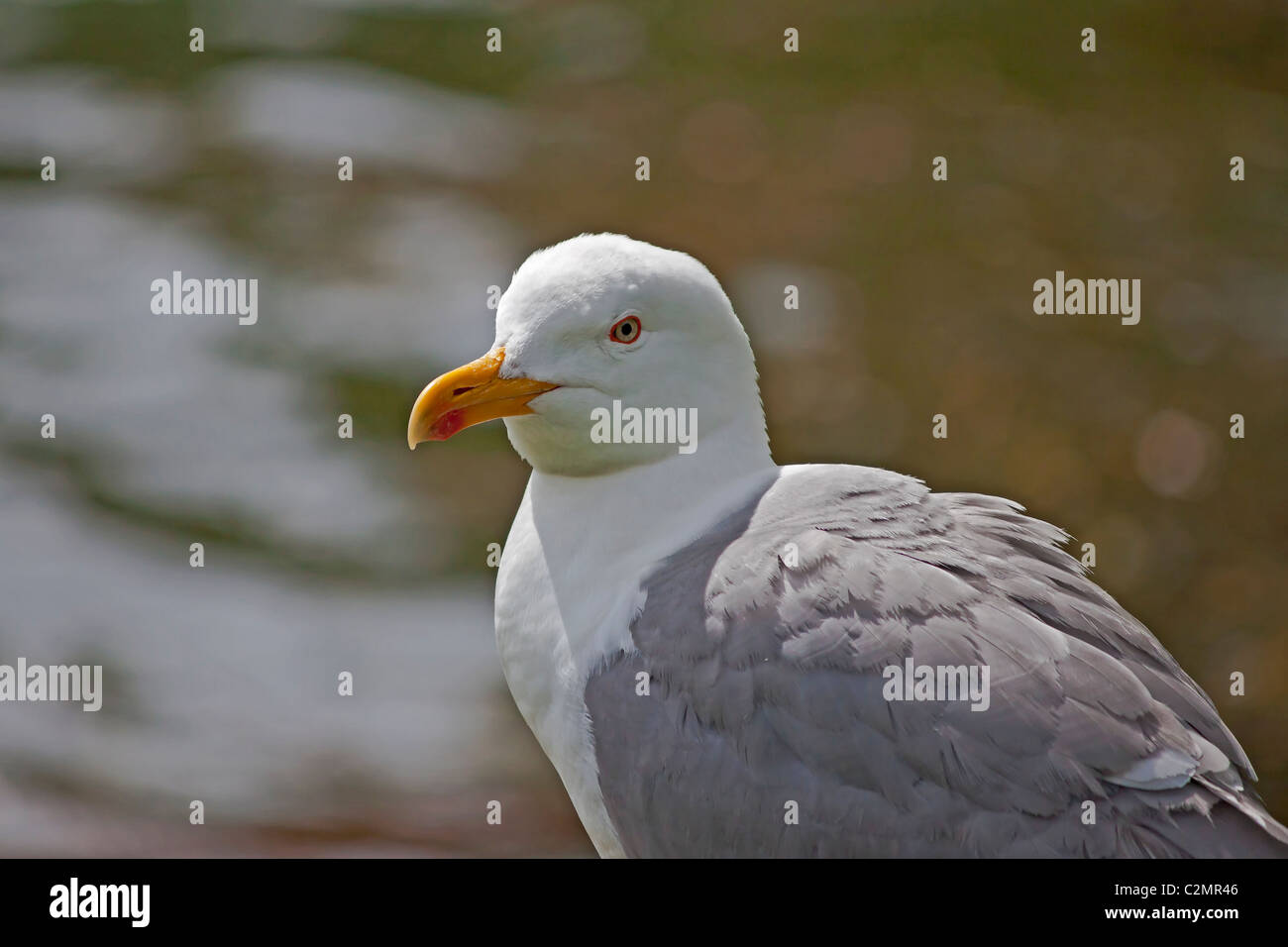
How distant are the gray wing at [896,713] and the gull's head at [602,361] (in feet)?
1.22

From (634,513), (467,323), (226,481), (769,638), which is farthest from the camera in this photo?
(467,323)

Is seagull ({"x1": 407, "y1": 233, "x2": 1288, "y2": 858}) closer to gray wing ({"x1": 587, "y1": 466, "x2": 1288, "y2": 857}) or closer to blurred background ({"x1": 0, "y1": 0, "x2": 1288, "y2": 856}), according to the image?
gray wing ({"x1": 587, "y1": 466, "x2": 1288, "y2": 857})

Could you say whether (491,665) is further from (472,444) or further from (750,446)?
(750,446)

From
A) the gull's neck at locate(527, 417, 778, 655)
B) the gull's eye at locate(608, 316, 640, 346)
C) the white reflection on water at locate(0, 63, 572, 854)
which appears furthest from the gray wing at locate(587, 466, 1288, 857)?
the white reflection on water at locate(0, 63, 572, 854)

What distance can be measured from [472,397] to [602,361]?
34cm

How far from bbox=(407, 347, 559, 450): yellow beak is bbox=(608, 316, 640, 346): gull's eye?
206 millimetres

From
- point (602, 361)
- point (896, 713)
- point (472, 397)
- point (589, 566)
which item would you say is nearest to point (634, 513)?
point (589, 566)

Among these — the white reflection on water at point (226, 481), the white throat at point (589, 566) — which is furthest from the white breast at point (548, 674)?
the white reflection on water at point (226, 481)

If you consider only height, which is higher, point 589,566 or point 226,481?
point 226,481

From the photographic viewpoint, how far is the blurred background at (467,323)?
6070 mm

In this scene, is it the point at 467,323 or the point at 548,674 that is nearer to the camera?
the point at 548,674

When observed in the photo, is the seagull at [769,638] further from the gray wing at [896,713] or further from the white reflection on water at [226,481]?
the white reflection on water at [226,481]

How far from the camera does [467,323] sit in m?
8.00

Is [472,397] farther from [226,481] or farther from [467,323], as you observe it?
[467,323]
